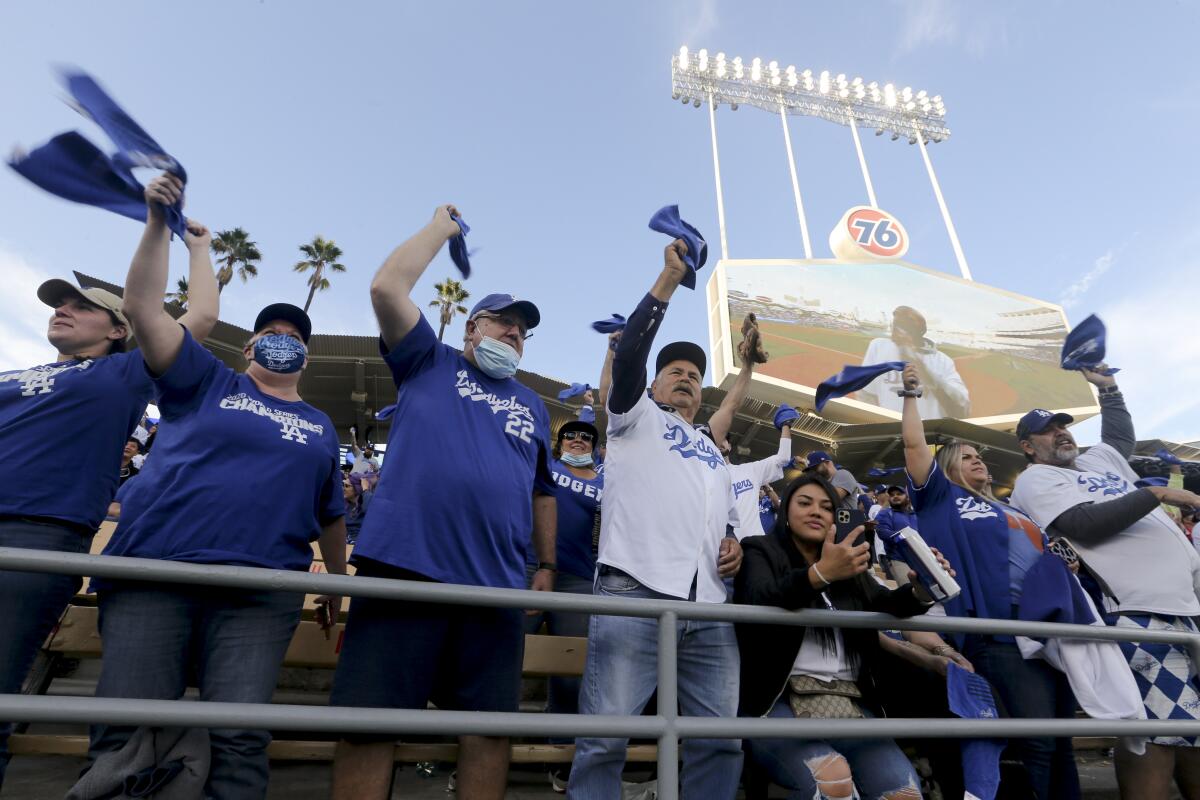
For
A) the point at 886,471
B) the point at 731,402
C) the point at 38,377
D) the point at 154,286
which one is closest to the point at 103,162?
the point at 154,286

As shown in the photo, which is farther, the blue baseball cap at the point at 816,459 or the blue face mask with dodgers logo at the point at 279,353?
the blue baseball cap at the point at 816,459

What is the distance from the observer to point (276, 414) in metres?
2.46

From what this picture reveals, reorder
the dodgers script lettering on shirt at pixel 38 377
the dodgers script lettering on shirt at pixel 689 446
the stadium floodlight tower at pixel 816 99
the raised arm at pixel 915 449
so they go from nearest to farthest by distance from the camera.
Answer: the dodgers script lettering on shirt at pixel 38 377 < the dodgers script lettering on shirt at pixel 689 446 < the raised arm at pixel 915 449 < the stadium floodlight tower at pixel 816 99

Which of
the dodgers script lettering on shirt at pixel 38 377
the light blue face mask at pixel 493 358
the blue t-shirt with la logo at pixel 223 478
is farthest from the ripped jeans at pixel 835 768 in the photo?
the dodgers script lettering on shirt at pixel 38 377

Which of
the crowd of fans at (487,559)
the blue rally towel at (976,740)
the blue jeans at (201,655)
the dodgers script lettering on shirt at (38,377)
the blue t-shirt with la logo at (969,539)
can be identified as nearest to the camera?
the blue jeans at (201,655)

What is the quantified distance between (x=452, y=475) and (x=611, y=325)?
145 cm

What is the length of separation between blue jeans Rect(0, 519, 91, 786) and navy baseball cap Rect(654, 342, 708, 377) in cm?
241

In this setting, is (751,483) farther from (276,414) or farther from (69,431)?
(69,431)

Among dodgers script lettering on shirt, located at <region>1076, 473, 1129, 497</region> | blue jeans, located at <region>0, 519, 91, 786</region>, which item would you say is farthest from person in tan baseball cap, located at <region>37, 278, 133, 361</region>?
dodgers script lettering on shirt, located at <region>1076, 473, 1129, 497</region>

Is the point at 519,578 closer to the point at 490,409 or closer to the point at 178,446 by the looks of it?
the point at 490,409

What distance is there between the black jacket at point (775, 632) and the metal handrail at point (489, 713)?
277 millimetres

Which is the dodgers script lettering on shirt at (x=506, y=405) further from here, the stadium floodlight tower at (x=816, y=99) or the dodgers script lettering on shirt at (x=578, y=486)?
the stadium floodlight tower at (x=816, y=99)

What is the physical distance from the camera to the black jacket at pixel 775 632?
7.86 feet

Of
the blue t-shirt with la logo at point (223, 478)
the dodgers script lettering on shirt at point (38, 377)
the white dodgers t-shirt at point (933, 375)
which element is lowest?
the blue t-shirt with la logo at point (223, 478)
